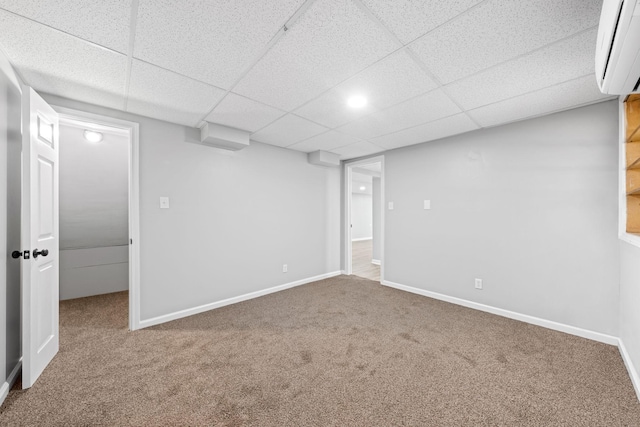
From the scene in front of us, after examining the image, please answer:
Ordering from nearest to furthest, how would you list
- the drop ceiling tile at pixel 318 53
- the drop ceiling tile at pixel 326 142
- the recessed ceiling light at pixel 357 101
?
the drop ceiling tile at pixel 318 53 < the recessed ceiling light at pixel 357 101 < the drop ceiling tile at pixel 326 142

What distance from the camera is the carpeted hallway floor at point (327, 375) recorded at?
4.87 ft

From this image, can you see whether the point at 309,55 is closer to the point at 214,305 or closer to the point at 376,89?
the point at 376,89

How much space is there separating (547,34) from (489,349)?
2361 millimetres

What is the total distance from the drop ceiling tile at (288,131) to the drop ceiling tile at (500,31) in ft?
4.85

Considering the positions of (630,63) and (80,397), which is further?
(80,397)

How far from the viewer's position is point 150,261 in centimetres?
272

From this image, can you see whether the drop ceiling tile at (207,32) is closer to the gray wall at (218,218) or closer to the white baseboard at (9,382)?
the gray wall at (218,218)

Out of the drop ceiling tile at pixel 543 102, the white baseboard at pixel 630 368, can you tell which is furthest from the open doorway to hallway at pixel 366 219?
the white baseboard at pixel 630 368

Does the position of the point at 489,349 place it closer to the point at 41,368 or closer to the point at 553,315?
the point at 553,315

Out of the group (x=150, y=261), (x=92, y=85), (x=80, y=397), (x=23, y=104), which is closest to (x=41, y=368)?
(x=80, y=397)

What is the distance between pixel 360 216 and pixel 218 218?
859cm

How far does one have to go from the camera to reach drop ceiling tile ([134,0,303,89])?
1283mm

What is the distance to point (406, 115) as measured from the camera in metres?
2.65

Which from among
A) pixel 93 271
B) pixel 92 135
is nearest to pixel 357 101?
pixel 92 135
